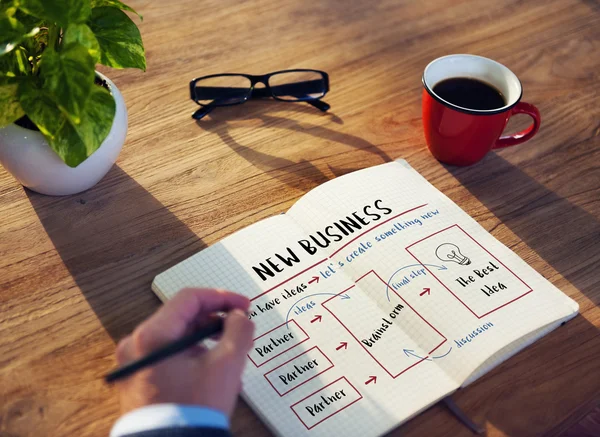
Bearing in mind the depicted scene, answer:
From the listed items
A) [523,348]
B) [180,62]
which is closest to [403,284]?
[523,348]

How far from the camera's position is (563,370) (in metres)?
0.73

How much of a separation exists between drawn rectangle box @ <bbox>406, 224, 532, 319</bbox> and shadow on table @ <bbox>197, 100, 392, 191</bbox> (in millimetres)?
169

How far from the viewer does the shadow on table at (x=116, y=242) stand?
77 cm

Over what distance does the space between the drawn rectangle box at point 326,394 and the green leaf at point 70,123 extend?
Result: 0.35 metres

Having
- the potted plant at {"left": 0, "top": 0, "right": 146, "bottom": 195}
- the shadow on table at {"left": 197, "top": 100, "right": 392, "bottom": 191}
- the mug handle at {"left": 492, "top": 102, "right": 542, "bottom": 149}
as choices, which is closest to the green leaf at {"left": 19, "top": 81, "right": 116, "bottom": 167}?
the potted plant at {"left": 0, "top": 0, "right": 146, "bottom": 195}

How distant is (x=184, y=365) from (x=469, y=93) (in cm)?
56

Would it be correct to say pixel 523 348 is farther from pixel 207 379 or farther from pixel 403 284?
pixel 207 379

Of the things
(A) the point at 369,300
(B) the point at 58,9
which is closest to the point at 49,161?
(B) the point at 58,9

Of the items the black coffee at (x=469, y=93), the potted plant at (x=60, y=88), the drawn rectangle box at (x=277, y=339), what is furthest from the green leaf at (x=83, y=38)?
the black coffee at (x=469, y=93)

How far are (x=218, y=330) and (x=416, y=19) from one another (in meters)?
0.79

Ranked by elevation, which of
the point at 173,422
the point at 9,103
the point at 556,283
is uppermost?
the point at 9,103

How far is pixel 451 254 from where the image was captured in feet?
2.67

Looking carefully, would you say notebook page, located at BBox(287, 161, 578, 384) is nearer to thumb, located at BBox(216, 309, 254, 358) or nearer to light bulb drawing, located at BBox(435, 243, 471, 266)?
light bulb drawing, located at BBox(435, 243, 471, 266)

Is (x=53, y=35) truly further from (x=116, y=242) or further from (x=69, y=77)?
(x=116, y=242)
